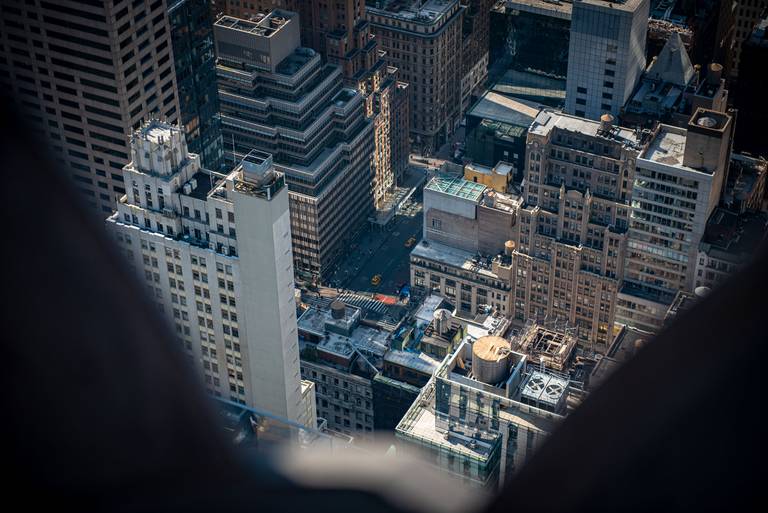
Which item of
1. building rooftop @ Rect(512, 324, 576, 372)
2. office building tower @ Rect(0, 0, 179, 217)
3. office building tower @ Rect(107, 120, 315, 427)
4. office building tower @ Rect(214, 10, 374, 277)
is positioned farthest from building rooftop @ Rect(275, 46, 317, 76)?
office building tower @ Rect(107, 120, 315, 427)

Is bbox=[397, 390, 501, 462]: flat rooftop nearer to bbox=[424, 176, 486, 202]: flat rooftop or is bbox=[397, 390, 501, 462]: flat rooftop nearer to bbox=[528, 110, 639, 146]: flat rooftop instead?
bbox=[424, 176, 486, 202]: flat rooftop

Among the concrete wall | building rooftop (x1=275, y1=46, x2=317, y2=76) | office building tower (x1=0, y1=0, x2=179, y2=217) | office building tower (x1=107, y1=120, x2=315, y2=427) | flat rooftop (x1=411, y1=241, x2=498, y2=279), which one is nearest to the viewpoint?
the concrete wall

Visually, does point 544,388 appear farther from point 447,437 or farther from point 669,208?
point 669,208

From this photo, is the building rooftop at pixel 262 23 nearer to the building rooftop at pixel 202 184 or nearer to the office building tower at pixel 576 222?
the office building tower at pixel 576 222

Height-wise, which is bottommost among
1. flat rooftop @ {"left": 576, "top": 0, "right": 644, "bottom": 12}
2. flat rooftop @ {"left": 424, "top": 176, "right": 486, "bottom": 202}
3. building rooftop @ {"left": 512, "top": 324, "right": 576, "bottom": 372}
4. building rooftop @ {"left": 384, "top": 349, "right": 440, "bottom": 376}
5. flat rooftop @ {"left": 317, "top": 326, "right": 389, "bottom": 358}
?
flat rooftop @ {"left": 317, "top": 326, "right": 389, "bottom": 358}

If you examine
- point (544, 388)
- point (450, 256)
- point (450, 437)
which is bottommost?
point (450, 256)

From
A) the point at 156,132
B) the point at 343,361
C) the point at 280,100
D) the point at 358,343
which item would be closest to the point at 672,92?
the point at 280,100

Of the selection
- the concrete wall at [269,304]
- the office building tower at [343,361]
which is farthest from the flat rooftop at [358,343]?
the concrete wall at [269,304]
